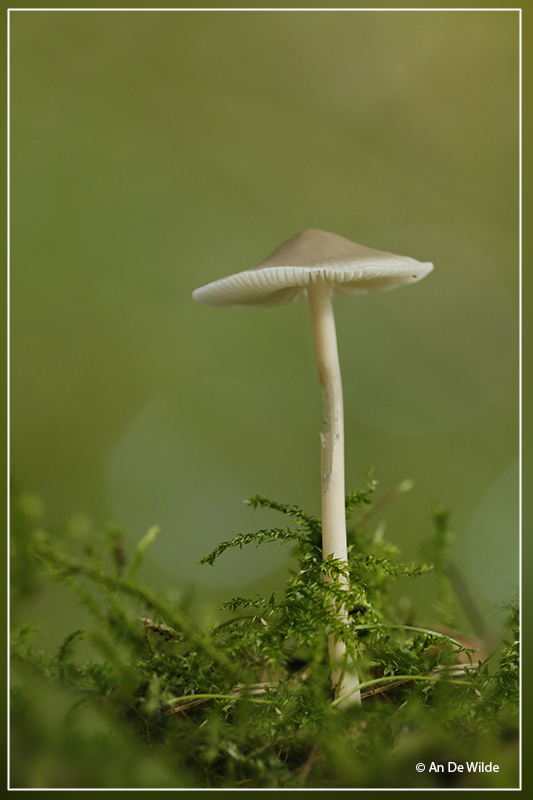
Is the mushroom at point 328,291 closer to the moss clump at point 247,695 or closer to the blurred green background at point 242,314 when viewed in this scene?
the moss clump at point 247,695

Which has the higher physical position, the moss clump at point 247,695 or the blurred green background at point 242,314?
the blurred green background at point 242,314

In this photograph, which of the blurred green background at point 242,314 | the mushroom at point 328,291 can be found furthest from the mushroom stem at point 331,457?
the blurred green background at point 242,314

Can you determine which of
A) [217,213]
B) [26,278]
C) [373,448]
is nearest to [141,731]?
[373,448]

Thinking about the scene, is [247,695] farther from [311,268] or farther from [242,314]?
[242,314]

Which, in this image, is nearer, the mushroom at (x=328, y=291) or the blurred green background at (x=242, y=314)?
the mushroom at (x=328, y=291)

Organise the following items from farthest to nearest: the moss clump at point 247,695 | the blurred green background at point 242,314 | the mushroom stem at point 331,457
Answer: the blurred green background at point 242,314 → the mushroom stem at point 331,457 → the moss clump at point 247,695

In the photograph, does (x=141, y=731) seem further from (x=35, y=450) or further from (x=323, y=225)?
(x=323, y=225)

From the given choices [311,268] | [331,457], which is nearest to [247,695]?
[331,457]

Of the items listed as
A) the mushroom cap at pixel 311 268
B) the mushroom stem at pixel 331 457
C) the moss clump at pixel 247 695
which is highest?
the mushroom cap at pixel 311 268

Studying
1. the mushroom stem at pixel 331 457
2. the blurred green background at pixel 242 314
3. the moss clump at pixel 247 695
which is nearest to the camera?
the moss clump at pixel 247 695
